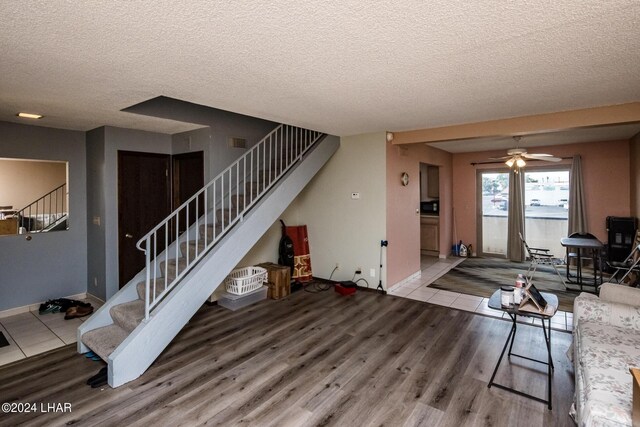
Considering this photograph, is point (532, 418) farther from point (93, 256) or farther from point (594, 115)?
point (93, 256)

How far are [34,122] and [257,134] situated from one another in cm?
283

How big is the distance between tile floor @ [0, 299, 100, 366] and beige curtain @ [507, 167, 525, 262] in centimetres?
781

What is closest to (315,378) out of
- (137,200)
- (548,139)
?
(137,200)

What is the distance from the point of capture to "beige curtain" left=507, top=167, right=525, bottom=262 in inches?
279

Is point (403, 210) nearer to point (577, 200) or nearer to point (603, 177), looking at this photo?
point (577, 200)

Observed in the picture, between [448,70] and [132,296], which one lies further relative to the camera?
[132,296]

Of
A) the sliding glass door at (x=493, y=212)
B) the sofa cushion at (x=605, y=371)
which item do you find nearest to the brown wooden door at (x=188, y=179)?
the sofa cushion at (x=605, y=371)

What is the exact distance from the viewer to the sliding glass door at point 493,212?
753cm

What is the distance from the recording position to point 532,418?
2268 mm

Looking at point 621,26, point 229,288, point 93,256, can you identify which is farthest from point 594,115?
point 93,256

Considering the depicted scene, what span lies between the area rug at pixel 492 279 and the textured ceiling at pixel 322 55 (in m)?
2.79

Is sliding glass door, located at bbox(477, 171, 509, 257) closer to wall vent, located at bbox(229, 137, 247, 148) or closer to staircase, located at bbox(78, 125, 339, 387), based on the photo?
staircase, located at bbox(78, 125, 339, 387)

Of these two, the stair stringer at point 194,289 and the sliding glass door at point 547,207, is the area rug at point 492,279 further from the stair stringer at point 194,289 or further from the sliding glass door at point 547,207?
the stair stringer at point 194,289

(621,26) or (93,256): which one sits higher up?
(621,26)
